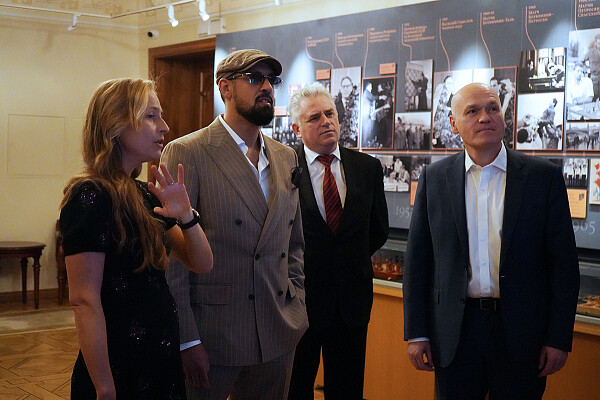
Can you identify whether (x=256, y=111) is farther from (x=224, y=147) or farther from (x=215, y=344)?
(x=215, y=344)

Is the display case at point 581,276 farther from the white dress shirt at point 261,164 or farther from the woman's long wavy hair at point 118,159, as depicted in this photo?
the woman's long wavy hair at point 118,159

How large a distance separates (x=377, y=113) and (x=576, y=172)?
1823 millimetres

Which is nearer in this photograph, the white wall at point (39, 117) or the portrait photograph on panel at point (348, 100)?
the portrait photograph on panel at point (348, 100)

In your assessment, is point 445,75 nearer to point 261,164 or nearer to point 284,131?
point 284,131

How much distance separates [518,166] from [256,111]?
3.47 feet

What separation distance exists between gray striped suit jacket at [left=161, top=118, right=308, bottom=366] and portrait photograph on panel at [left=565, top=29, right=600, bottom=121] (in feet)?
8.41

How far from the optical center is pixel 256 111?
112 inches

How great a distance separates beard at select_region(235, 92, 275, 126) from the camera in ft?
9.32

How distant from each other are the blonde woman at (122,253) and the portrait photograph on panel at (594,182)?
311cm

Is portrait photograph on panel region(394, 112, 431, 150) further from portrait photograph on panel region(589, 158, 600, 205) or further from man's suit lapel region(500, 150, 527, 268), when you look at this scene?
man's suit lapel region(500, 150, 527, 268)

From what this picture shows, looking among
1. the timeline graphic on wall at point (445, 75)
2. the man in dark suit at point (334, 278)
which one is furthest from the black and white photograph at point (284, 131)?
the man in dark suit at point (334, 278)

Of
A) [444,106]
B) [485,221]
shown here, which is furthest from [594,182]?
[485,221]

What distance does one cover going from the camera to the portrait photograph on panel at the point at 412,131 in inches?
219

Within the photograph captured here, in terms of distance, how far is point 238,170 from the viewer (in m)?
2.80
